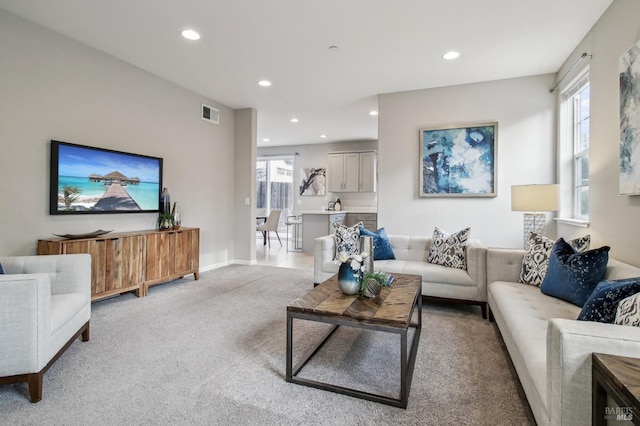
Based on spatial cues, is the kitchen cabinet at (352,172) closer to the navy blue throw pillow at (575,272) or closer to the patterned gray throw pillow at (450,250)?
the patterned gray throw pillow at (450,250)

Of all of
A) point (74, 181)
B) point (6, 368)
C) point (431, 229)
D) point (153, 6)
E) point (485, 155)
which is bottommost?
point (6, 368)

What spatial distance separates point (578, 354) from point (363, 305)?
1.07 m

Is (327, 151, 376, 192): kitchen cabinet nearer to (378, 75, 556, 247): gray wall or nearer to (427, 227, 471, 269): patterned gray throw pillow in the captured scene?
(378, 75, 556, 247): gray wall

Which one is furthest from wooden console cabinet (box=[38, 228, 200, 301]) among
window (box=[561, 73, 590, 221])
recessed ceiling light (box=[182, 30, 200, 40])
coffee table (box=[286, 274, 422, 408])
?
window (box=[561, 73, 590, 221])

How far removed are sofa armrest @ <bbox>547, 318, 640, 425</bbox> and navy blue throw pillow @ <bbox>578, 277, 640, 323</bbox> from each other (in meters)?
0.25

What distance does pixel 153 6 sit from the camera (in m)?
2.67

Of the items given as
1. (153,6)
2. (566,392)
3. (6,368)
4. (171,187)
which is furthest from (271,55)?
(566,392)

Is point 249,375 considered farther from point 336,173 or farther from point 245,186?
point 336,173

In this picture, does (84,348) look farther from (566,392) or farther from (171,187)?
(566,392)

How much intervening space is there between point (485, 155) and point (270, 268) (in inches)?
141

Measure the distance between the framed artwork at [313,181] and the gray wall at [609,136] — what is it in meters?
5.94

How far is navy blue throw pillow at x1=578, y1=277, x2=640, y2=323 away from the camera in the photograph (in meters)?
1.33

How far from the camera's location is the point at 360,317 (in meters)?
1.76

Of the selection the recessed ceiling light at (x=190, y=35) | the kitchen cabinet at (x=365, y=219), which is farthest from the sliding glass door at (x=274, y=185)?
the recessed ceiling light at (x=190, y=35)
